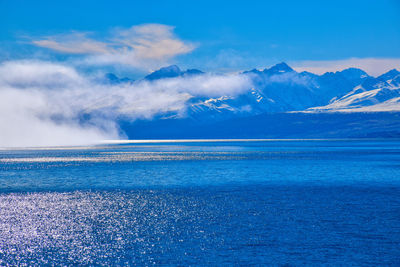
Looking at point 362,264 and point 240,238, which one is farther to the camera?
point 240,238

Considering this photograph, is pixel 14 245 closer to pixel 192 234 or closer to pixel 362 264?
pixel 192 234

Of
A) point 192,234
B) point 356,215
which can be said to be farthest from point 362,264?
point 356,215

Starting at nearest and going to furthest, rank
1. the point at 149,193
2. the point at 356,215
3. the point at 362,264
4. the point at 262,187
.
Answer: the point at 362,264
the point at 356,215
the point at 149,193
the point at 262,187

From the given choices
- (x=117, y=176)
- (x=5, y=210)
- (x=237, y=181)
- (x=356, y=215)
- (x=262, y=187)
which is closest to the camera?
A: (x=356, y=215)

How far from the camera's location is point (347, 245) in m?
45.1

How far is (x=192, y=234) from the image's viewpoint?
50.5 m

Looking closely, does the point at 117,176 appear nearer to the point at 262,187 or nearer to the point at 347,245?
the point at 262,187

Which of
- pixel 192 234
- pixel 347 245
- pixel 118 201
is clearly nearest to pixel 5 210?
pixel 118 201

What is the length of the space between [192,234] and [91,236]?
11.0 metres

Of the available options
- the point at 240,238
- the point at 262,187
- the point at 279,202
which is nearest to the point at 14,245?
the point at 240,238

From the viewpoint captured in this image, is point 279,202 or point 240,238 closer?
point 240,238

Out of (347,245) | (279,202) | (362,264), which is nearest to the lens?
(362,264)

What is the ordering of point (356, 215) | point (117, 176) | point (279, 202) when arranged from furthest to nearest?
point (117, 176)
point (279, 202)
point (356, 215)

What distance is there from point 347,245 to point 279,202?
28555 millimetres
